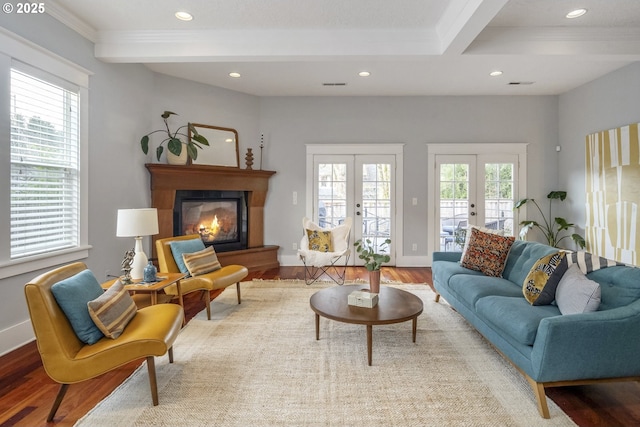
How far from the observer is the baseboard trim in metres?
2.71

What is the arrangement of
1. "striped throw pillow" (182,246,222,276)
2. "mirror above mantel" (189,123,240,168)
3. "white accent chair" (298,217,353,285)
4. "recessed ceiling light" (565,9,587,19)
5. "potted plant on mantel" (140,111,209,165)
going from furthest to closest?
"mirror above mantel" (189,123,240,168)
"white accent chair" (298,217,353,285)
"potted plant on mantel" (140,111,209,165)
"striped throw pillow" (182,246,222,276)
"recessed ceiling light" (565,9,587,19)

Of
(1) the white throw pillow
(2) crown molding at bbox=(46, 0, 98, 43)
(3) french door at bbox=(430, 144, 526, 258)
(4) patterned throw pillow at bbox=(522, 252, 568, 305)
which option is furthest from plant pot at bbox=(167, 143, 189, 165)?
(1) the white throw pillow

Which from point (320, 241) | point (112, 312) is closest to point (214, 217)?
point (320, 241)

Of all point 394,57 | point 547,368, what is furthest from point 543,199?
point 547,368

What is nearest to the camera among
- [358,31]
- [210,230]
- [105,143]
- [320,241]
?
[358,31]

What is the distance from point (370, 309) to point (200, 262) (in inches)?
75.6

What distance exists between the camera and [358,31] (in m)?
3.67

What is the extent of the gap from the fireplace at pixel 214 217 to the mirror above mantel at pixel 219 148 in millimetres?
467

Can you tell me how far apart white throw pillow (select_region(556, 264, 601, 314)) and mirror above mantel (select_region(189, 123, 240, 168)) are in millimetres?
4644

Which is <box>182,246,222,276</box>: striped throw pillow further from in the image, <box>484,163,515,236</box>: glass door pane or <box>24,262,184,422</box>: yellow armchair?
<box>484,163,515,236</box>: glass door pane

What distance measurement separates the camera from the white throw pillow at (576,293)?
2074 millimetres

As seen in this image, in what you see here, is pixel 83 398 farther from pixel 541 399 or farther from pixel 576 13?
pixel 576 13

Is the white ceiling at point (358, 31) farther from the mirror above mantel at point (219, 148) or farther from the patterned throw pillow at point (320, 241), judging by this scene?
the patterned throw pillow at point (320, 241)

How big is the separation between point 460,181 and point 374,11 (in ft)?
11.7
